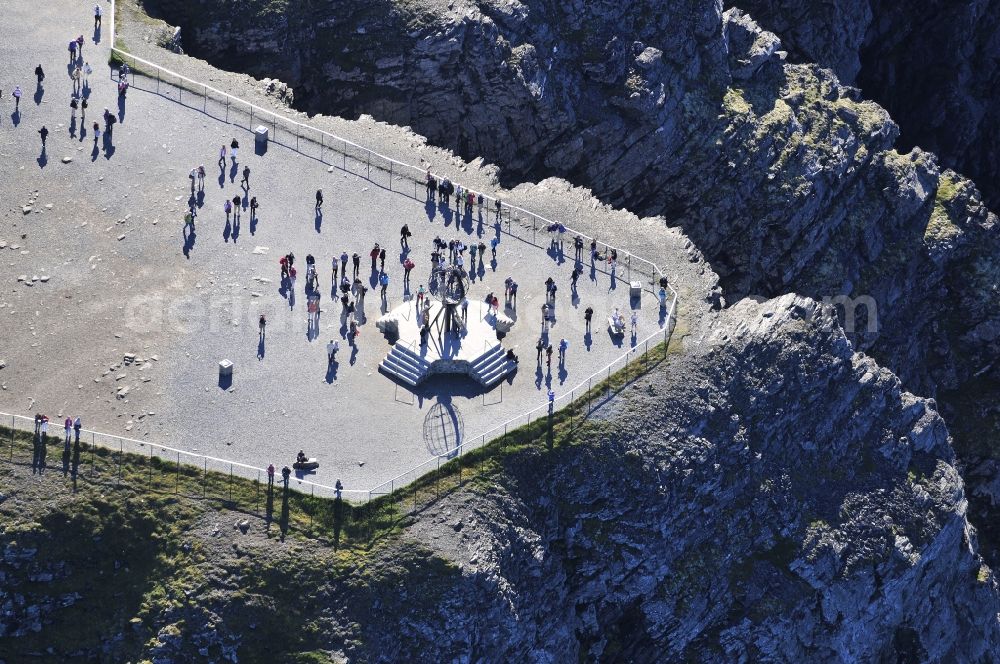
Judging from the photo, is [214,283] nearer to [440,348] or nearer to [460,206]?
[440,348]

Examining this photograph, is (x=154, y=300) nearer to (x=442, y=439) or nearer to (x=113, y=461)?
(x=113, y=461)

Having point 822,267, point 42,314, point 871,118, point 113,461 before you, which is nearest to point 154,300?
point 42,314

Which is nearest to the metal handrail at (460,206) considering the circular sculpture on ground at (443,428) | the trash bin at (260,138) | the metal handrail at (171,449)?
the circular sculpture on ground at (443,428)

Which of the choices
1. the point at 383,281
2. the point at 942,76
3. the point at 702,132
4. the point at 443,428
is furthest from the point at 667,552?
the point at 942,76

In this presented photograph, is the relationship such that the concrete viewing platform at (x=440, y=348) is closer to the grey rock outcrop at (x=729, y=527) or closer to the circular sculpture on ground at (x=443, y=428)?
the circular sculpture on ground at (x=443, y=428)

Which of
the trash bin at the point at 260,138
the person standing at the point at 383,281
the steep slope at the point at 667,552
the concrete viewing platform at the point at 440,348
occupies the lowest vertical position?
the steep slope at the point at 667,552

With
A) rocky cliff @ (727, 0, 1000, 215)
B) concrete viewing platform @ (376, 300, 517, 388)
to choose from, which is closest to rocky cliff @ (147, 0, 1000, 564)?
rocky cliff @ (727, 0, 1000, 215)

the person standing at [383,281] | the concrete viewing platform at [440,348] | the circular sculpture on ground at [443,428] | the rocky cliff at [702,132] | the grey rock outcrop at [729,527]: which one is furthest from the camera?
the rocky cliff at [702,132]
